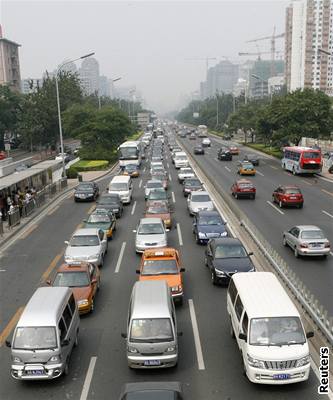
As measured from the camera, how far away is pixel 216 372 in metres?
12.7

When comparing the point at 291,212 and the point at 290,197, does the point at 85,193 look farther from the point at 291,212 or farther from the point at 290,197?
the point at 291,212

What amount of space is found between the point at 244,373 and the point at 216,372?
728mm

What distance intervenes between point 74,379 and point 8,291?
7784 mm

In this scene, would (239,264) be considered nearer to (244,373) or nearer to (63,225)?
(244,373)

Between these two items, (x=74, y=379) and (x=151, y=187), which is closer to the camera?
(x=74, y=379)

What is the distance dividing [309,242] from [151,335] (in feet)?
36.4

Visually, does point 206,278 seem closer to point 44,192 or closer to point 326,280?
point 326,280

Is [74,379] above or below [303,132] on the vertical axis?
below

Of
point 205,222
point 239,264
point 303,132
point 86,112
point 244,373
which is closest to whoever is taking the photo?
point 244,373

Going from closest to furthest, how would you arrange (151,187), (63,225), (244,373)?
(244,373), (63,225), (151,187)

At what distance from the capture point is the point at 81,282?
17.3m

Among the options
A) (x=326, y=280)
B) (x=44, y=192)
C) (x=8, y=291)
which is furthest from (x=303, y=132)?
(x=8, y=291)

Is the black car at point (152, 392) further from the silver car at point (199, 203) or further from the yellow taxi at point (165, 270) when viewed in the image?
the silver car at point (199, 203)

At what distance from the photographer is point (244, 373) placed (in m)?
12.5
